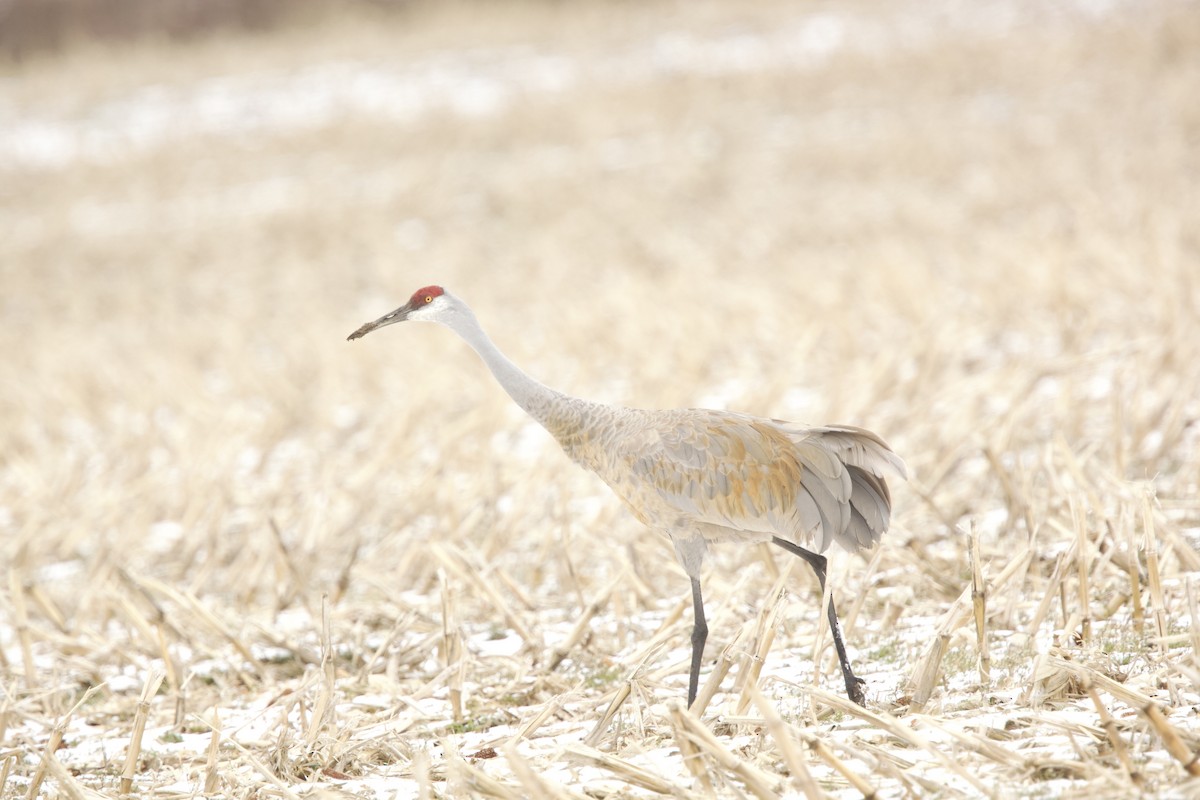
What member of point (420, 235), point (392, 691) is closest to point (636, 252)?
point (420, 235)

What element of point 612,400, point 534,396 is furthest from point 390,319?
point 612,400

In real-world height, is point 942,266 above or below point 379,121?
below

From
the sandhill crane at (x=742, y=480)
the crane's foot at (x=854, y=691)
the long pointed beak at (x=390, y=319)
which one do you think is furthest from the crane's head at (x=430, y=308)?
the crane's foot at (x=854, y=691)

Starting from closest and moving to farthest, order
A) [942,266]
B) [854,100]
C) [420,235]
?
[942,266] → [420,235] → [854,100]

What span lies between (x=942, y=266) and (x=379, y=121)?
8806 mm

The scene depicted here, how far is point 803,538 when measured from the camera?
3.21 meters

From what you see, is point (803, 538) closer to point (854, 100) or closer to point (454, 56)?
point (854, 100)

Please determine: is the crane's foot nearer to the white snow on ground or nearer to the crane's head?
the crane's head

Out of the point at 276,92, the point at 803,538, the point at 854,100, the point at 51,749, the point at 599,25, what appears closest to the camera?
the point at 51,749

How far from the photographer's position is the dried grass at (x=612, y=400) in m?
2.94

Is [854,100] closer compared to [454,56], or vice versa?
[854,100]

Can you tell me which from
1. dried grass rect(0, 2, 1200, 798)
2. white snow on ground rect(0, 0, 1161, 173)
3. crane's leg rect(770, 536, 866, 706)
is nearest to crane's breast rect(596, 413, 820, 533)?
crane's leg rect(770, 536, 866, 706)

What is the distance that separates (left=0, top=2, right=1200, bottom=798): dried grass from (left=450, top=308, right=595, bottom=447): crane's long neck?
61 cm

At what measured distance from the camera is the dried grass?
2.94 metres
